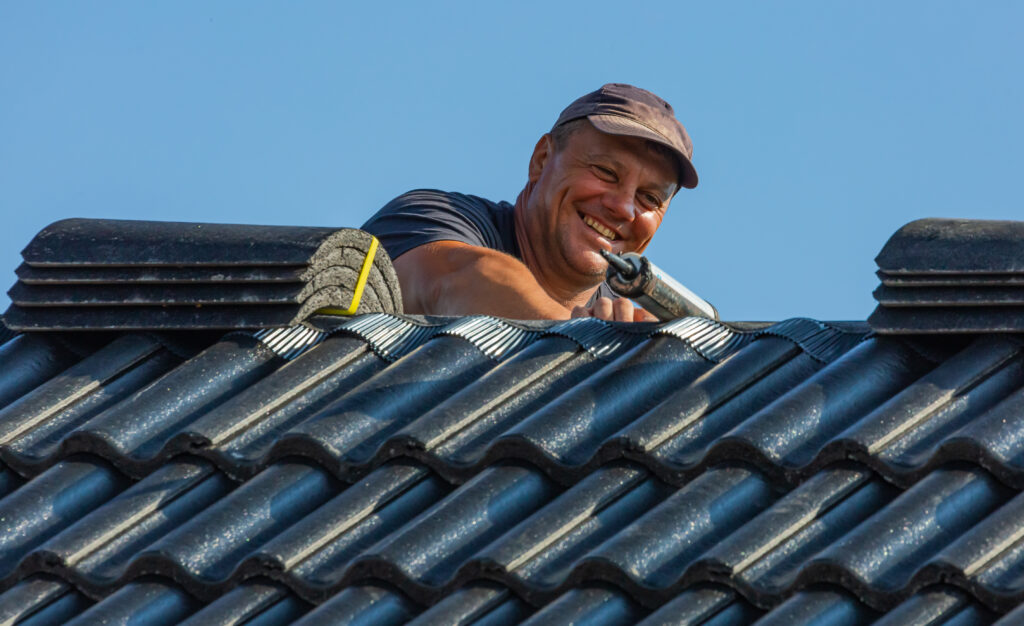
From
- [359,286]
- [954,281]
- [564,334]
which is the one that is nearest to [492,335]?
[564,334]

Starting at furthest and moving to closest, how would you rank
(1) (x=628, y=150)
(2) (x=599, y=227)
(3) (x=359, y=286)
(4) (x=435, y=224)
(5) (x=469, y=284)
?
(2) (x=599, y=227) < (1) (x=628, y=150) < (4) (x=435, y=224) < (5) (x=469, y=284) < (3) (x=359, y=286)

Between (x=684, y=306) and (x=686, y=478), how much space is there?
1388mm

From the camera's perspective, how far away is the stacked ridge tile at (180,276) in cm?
390

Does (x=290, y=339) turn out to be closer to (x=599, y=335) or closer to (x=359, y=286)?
(x=359, y=286)

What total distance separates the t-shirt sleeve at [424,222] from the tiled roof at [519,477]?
107 inches

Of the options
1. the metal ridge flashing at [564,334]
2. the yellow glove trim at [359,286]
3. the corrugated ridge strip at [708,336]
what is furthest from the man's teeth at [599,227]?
the corrugated ridge strip at [708,336]

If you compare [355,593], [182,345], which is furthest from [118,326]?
[355,593]

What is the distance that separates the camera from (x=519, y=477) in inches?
129

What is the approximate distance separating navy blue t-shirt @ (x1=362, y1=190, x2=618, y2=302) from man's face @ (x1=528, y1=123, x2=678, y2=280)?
0.71 ft

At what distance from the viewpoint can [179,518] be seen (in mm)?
3350

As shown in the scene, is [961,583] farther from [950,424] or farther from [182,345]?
[182,345]

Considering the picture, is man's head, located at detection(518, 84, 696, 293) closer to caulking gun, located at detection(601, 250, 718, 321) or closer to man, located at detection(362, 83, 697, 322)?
man, located at detection(362, 83, 697, 322)

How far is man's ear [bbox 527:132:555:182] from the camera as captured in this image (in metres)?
7.62

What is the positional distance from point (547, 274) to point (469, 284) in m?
1.39
